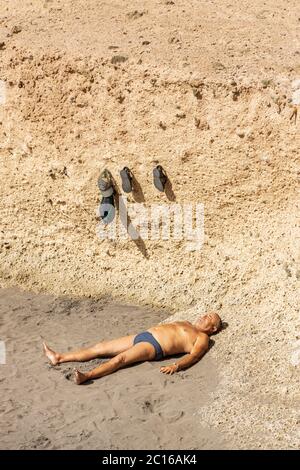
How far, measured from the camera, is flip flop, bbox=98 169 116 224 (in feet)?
28.3

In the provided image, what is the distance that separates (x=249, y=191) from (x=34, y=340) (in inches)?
111

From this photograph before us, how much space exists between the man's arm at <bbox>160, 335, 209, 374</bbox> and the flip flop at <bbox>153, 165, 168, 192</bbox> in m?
1.78

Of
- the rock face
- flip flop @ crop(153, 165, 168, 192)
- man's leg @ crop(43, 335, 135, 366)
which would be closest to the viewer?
man's leg @ crop(43, 335, 135, 366)

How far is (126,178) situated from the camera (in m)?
8.52

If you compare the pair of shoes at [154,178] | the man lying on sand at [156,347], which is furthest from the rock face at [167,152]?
the man lying on sand at [156,347]

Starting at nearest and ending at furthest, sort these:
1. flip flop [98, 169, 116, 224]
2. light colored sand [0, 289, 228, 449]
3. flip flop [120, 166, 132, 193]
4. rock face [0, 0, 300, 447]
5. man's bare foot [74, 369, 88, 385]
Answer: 1. light colored sand [0, 289, 228, 449]
2. man's bare foot [74, 369, 88, 385]
3. rock face [0, 0, 300, 447]
4. flip flop [120, 166, 132, 193]
5. flip flop [98, 169, 116, 224]

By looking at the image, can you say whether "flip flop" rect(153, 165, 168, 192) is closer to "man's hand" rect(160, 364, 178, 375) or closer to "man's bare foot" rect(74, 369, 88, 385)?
"man's hand" rect(160, 364, 178, 375)

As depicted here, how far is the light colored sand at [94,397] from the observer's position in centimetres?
658

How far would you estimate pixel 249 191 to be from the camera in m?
8.11

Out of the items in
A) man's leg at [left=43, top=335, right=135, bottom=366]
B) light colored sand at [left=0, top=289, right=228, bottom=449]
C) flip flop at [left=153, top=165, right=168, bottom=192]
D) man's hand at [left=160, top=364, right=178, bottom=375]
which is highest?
flip flop at [left=153, top=165, right=168, bottom=192]

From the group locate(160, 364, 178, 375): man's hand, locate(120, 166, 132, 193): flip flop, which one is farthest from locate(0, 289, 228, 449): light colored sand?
locate(120, 166, 132, 193): flip flop

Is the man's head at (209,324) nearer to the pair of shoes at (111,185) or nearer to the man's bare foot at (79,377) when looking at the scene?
the man's bare foot at (79,377)
